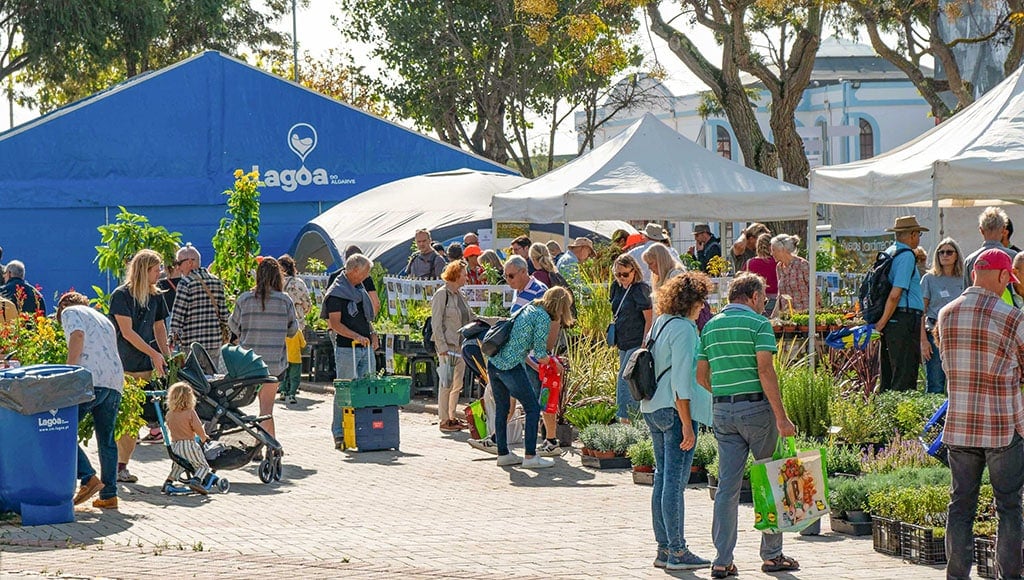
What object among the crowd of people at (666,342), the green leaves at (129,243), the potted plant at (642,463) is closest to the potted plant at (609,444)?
the crowd of people at (666,342)

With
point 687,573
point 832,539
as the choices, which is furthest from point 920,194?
point 687,573

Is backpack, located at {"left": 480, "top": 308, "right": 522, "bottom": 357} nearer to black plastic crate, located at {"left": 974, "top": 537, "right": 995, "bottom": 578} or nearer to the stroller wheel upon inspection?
the stroller wheel

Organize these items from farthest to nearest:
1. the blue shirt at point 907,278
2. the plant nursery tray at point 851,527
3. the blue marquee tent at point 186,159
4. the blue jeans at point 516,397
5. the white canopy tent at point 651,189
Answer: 1. the blue marquee tent at point 186,159
2. the white canopy tent at point 651,189
3. the blue shirt at point 907,278
4. the blue jeans at point 516,397
5. the plant nursery tray at point 851,527

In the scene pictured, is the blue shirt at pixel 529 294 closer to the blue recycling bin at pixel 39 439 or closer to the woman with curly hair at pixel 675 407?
the blue recycling bin at pixel 39 439

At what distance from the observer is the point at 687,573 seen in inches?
332

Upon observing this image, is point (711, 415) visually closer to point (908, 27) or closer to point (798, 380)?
Result: point (798, 380)

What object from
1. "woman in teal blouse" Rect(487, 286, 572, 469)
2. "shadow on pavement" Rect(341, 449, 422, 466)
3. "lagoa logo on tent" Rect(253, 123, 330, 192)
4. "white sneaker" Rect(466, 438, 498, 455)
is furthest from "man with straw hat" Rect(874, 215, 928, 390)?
"lagoa logo on tent" Rect(253, 123, 330, 192)

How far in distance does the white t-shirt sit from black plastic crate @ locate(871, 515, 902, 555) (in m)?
5.43

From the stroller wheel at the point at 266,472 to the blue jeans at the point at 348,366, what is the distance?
77.5 inches

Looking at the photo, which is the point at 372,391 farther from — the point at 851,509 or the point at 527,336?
the point at 851,509

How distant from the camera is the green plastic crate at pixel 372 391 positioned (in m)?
13.9

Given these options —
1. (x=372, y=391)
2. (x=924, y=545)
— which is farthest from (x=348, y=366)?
(x=924, y=545)

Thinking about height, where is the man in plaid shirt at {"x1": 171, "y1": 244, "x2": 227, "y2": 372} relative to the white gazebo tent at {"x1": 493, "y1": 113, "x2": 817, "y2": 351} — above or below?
below

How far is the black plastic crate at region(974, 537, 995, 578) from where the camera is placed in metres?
8.06
